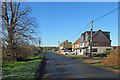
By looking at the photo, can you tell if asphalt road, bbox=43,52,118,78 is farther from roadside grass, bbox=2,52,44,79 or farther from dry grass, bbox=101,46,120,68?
dry grass, bbox=101,46,120,68

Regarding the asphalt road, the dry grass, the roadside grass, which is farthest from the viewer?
the dry grass

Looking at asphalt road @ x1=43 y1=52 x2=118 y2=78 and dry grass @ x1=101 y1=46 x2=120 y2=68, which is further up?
dry grass @ x1=101 y1=46 x2=120 y2=68

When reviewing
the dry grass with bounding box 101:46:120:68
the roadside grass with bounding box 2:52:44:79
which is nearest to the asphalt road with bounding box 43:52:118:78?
the roadside grass with bounding box 2:52:44:79

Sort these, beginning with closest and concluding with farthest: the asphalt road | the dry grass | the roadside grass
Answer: the roadside grass → the asphalt road → the dry grass

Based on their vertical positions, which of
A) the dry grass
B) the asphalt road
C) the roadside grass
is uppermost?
the dry grass

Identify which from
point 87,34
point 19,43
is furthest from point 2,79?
point 87,34

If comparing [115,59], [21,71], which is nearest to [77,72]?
[21,71]

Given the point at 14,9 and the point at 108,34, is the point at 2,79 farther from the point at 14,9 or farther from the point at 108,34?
the point at 108,34

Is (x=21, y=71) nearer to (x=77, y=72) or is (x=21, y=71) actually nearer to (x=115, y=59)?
(x=77, y=72)

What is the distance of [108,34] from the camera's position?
39.7m

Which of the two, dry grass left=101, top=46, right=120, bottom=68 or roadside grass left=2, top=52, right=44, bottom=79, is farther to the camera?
dry grass left=101, top=46, right=120, bottom=68

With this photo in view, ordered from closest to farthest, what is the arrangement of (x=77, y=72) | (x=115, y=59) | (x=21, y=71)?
1. (x=21, y=71)
2. (x=77, y=72)
3. (x=115, y=59)

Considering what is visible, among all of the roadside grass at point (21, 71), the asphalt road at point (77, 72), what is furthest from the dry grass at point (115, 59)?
the roadside grass at point (21, 71)

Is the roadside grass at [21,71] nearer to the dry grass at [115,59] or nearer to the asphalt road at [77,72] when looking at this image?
the asphalt road at [77,72]
